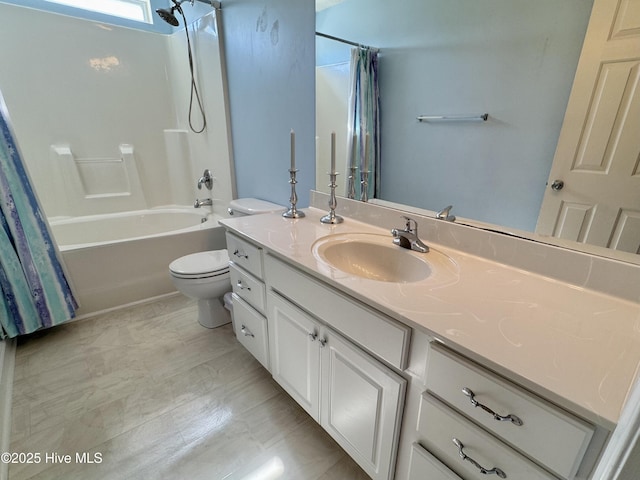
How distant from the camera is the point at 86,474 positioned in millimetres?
1101

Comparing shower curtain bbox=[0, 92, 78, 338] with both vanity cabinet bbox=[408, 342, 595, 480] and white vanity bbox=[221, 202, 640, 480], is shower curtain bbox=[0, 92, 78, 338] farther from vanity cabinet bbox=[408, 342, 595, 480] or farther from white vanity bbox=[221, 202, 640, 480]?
vanity cabinet bbox=[408, 342, 595, 480]

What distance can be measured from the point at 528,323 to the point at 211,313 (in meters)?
1.76

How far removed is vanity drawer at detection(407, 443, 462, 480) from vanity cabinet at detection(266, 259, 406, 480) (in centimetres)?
6

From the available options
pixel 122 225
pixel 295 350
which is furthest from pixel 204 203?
pixel 295 350

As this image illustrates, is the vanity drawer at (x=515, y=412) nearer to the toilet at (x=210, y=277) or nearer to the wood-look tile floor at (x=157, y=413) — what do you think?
the wood-look tile floor at (x=157, y=413)

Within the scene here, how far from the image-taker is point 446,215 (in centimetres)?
111

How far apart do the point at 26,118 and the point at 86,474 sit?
2.67 metres

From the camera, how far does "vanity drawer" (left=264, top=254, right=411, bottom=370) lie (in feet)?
2.43

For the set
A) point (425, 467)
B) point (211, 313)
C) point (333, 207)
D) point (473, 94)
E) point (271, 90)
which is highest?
point (271, 90)

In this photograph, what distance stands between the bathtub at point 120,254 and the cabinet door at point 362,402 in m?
1.70

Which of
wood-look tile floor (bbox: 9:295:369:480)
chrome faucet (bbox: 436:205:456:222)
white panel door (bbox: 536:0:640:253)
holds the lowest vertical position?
wood-look tile floor (bbox: 9:295:369:480)

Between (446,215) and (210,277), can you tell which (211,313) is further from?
(446,215)

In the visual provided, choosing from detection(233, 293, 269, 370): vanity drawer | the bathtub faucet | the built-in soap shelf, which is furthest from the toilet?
the built-in soap shelf

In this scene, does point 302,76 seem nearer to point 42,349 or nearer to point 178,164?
point 178,164
